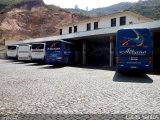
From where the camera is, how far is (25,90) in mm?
10508

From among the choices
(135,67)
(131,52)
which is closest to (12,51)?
(131,52)

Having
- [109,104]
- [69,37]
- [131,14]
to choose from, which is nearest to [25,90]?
[109,104]

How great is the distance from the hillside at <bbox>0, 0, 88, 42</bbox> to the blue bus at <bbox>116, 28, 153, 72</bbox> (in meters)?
64.7

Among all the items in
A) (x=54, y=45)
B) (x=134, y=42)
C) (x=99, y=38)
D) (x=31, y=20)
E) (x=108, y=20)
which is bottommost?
(x=134, y=42)

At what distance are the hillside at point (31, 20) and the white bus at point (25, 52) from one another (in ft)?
140

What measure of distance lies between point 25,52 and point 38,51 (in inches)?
174

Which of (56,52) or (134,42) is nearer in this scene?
(134,42)

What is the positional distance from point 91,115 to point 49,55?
20640 mm

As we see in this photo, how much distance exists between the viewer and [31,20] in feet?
298

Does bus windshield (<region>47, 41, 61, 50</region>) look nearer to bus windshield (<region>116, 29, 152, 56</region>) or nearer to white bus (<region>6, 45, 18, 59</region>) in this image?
bus windshield (<region>116, 29, 152, 56</region>)

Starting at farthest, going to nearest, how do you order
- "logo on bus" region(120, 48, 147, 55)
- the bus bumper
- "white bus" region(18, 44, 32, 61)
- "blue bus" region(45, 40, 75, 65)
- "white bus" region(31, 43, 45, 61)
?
"white bus" region(18, 44, 32, 61) → "white bus" region(31, 43, 45, 61) → "blue bus" region(45, 40, 75, 65) → "logo on bus" region(120, 48, 147, 55) → the bus bumper

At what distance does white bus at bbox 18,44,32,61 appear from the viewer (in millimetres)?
34781

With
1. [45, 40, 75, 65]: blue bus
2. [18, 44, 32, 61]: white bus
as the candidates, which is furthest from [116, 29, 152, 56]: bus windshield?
[18, 44, 32, 61]: white bus

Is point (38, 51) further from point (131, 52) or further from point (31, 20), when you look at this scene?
point (31, 20)
